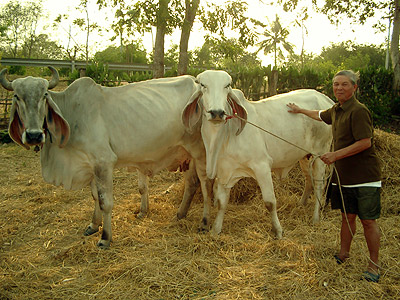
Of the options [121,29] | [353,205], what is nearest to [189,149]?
[353,205]

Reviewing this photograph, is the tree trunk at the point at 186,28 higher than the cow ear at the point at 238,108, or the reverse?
the tree trunk at the point at 186,28

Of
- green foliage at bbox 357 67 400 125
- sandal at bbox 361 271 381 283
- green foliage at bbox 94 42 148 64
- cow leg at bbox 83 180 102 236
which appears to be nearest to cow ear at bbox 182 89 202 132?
cow leg at bbox 83 180 102 236

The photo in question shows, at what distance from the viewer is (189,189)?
488cm

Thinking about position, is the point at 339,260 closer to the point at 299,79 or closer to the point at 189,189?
the point at 189,189

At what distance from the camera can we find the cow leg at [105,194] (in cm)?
392

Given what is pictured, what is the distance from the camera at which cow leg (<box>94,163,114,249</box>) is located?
392 cm

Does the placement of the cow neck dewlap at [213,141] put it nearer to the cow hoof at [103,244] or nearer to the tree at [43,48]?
the cow hoof at [103,244]

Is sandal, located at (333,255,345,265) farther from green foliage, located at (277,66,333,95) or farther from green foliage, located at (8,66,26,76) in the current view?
green foliage, located at (8,66,26,76)

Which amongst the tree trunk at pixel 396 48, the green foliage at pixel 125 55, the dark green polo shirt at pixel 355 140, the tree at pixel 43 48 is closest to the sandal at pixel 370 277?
the dark green polo shirt at pixel 355 140

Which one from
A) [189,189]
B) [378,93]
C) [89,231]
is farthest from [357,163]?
[378,93]

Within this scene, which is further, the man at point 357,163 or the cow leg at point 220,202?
the cow leg at point 220,202

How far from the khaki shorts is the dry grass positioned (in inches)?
9.9

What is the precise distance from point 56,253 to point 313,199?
3279mm

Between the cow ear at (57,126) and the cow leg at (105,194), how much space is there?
0.44m
